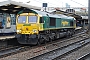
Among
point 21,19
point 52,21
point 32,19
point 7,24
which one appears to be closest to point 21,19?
point 21,19

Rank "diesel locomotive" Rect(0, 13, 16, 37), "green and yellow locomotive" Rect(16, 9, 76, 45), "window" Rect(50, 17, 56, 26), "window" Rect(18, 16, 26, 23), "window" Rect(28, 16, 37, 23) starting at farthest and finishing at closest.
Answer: "diesel locomotive" Rect(0, 13, 16, 37) < "window" Rect(50, 17, 56, 26) < "window" Rect(18, 16, 26, 23) < "window" Rect(28, 16, 37, 23) < "green and yellow locomotive" Rect(16, 9, 76, 45)

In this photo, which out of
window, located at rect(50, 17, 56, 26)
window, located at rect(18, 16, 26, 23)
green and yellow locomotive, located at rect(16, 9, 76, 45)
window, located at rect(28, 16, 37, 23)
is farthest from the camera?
window, located at rect(50, 17, 56, 26)

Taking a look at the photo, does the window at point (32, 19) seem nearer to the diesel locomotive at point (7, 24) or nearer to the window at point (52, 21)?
the window at point (52, 21)

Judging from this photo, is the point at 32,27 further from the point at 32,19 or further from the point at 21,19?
the point at 21,19

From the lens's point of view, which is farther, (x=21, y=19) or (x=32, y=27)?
(x=21, y=19)

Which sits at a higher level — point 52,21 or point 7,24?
point 52,21

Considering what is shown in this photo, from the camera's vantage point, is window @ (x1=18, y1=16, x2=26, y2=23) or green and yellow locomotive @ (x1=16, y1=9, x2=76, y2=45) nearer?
green and yellow locomotive @ (x1=16, y1=9, x2=76, y2=45)

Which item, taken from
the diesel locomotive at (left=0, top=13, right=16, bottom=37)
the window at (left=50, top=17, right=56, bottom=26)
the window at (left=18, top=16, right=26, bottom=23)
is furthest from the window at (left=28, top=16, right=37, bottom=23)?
the diesel locomotive at (left=0, top=13, right=16, bottom=37)

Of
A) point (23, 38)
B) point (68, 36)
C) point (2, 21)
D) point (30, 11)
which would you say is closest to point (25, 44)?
point (23, 38)

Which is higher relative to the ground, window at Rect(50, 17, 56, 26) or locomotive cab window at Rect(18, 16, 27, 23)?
locomotive cab window at Rect(18, 16, 27, 23)

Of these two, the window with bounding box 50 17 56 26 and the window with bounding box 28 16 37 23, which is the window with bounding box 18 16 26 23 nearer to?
the window with bounding box 28 16 37 23

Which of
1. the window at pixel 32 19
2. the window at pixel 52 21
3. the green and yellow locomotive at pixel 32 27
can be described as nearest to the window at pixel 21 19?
the green and yellow locomotive at pixel 32 27

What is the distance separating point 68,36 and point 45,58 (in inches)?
609

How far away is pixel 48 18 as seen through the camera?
63.4 feet
